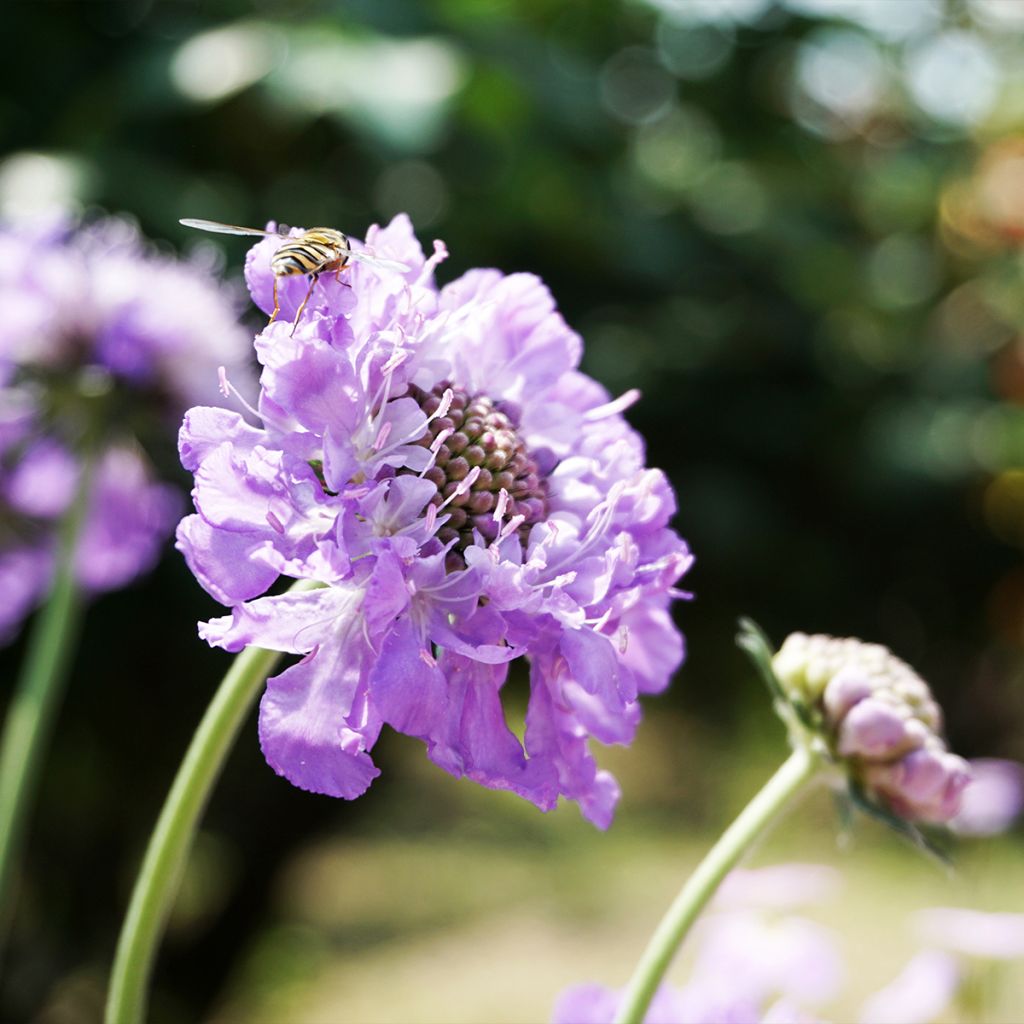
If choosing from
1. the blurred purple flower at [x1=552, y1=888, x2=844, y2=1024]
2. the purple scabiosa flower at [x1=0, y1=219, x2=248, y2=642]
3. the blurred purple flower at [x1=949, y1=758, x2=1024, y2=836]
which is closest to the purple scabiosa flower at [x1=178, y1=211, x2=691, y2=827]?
the blurred purple flower at [x1=552, y1=888, x2=844, y2=1024]

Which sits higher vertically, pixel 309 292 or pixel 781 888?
pixel 309 292

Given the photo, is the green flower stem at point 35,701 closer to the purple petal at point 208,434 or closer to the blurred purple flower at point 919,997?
the purple petal at point 208,434

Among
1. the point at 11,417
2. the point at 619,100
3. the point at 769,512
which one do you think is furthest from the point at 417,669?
the point at 619,100

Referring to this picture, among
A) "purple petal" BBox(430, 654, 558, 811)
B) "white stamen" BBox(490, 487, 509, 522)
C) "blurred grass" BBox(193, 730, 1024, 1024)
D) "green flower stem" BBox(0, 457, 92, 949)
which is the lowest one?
"blurred grass" BBox(193, 730, 1024, 1024)

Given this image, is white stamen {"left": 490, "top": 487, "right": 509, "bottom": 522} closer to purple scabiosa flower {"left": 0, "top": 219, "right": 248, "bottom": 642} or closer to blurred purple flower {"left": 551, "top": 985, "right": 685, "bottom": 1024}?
blurred purple flower {"left": 551, "top": 985, "right": 685, "bottom": 1024}

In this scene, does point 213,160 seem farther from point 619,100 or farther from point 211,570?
point 211,570

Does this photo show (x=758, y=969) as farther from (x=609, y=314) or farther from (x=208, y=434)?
A: (x=609, y=314)

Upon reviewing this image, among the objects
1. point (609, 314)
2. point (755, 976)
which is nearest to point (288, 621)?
point (755, 976)
